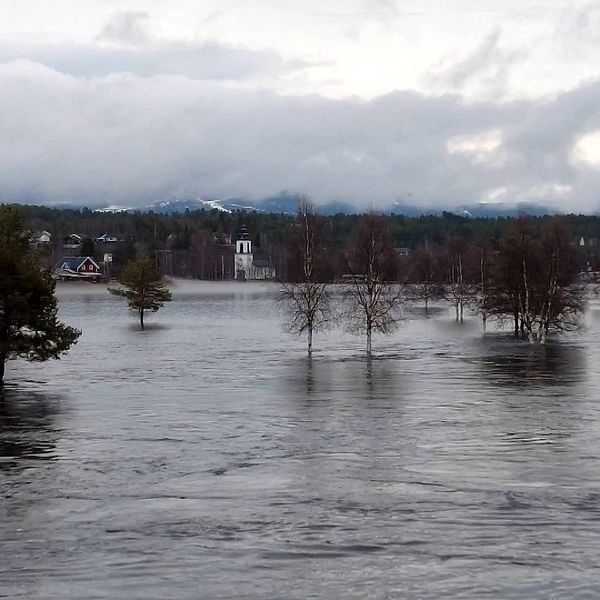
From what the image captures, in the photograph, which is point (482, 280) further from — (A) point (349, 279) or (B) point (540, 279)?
(A) point (349, 279)

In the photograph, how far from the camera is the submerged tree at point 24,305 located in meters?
38.0

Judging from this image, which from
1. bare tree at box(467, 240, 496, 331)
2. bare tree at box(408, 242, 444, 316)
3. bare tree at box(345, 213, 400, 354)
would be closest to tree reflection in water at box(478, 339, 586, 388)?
bare tree at box(345, 213, 400, 354)

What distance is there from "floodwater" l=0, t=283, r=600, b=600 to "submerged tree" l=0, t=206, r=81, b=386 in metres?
2.00

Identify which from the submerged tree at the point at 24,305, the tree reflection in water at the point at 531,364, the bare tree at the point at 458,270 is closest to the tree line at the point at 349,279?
the submerged tree at the point at 24,305

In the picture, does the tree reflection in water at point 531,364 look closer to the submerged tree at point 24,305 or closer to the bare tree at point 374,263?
the bare tree at point 374,263

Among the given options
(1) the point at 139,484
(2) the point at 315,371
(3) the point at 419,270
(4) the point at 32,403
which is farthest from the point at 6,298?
(3) the point at 419,270

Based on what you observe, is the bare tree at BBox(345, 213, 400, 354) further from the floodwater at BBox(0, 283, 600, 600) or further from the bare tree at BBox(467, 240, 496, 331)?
the bare tree at BBox(467, 240, 496, 331)

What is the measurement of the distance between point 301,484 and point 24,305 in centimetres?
1974

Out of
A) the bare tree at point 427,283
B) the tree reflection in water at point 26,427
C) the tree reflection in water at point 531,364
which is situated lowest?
the tree reflection in water at point 26,427

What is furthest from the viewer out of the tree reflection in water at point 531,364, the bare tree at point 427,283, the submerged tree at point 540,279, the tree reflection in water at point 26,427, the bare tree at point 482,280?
the bare tree at point 427,283

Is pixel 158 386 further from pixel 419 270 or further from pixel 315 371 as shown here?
pixel 419 270

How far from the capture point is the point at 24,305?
37.8 metres

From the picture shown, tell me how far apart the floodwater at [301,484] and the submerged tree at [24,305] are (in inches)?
78.9

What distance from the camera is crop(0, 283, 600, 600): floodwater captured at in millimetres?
15578
